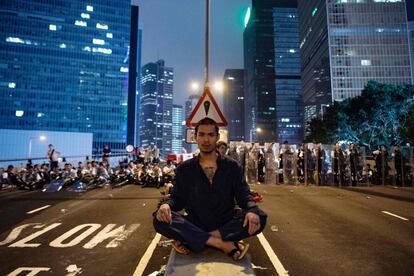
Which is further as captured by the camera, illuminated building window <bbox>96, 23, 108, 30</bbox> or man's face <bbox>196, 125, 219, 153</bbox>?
illuminated building window <bbox>96, 23, 108, 30</bbox>

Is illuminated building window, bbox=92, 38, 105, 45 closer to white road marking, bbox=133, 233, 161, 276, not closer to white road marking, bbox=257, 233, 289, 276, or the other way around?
white road marking, bbox=133, 233, 161, 276

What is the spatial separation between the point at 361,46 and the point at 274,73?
78198 mm

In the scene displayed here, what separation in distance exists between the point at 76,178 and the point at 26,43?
11595cm

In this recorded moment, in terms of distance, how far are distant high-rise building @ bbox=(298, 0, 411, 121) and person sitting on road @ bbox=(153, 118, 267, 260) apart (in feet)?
341

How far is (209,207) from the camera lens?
369 cm

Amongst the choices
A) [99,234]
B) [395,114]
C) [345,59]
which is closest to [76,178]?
[99,234]

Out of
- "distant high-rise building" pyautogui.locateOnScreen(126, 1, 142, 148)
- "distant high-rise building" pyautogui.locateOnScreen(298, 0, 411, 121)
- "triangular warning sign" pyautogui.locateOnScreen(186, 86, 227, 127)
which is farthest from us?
"distant high-rise building" pyautogui.locateOnScreen(126, 1, 142, 148)

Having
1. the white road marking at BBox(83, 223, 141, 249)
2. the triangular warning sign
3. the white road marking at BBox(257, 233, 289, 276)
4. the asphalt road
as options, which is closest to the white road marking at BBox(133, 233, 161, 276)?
the asphalt road

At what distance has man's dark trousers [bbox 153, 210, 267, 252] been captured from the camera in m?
3.34

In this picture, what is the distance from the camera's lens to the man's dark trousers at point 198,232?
334cm

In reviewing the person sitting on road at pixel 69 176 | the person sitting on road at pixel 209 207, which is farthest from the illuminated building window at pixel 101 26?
the person sitting on road at pixel 209 207

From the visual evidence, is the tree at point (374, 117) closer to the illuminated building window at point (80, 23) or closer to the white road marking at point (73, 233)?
the white road marking at point (73, 233)

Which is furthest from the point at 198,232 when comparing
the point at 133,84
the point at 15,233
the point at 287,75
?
the point at 287,75

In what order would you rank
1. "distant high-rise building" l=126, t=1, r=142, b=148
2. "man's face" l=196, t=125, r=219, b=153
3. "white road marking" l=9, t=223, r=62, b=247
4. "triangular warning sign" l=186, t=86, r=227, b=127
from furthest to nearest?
1. "distant high-rise building" l=126, t=1, r=142, b=148
2. "triangular warning sign" l=186, t=86, r=227, b=127
3. "white road marking" l=9, t=223, r=62, b=247
4. "man's face" l=196, t=125, r=219, b=153
